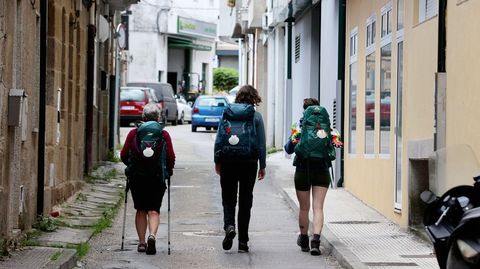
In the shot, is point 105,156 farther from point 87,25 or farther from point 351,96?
point 351,96

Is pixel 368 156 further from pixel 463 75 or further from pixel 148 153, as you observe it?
pixel 463 75

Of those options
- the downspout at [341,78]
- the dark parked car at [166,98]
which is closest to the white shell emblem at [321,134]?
the downspout at [341,78]

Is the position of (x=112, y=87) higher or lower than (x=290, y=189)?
higher

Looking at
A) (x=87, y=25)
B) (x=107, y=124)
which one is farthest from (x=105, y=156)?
(x=87, y=25)

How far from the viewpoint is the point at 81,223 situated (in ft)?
47.8

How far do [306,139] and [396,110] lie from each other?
2.71 metres

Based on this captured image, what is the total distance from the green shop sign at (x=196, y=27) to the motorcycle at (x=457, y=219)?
182 ft

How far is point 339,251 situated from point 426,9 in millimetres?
3091

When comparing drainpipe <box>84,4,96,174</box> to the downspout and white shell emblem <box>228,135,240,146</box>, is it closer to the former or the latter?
the downspout

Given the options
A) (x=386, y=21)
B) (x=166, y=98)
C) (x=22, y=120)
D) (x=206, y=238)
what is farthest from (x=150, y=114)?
(x=166, y=98)

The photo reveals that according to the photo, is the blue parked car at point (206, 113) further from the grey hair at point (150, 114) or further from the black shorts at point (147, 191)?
the black shorts at point (147, 191)

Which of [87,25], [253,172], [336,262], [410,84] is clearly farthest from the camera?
[87,25]

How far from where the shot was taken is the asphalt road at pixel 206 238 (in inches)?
464

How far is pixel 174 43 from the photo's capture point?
66938 millimetres
